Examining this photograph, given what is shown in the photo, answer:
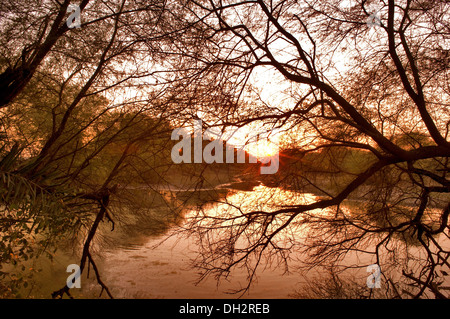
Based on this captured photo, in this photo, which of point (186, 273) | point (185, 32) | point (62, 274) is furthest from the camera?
point (186, 273)

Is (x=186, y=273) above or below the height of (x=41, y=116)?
below

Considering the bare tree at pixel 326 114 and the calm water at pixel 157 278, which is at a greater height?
the bare tree at pixel 326 114

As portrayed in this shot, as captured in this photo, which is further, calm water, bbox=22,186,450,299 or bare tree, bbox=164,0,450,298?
calm water, bbox=22,186,450,299

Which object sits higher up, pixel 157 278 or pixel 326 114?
pixel 326 114

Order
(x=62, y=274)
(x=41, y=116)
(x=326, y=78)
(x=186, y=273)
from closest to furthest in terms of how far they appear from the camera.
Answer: (x=326, y=78) < (x=41, y=116) < (x=62, y=274) < (x=186, y=273)

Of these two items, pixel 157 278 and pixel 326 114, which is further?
pixel 157 278

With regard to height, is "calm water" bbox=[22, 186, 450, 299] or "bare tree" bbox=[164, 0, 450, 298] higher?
"bare tree" bbox=[164, 0, 450, 298]

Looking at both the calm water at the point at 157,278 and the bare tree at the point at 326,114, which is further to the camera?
the calm water at the point at 157,278

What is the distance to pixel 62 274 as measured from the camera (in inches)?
208
